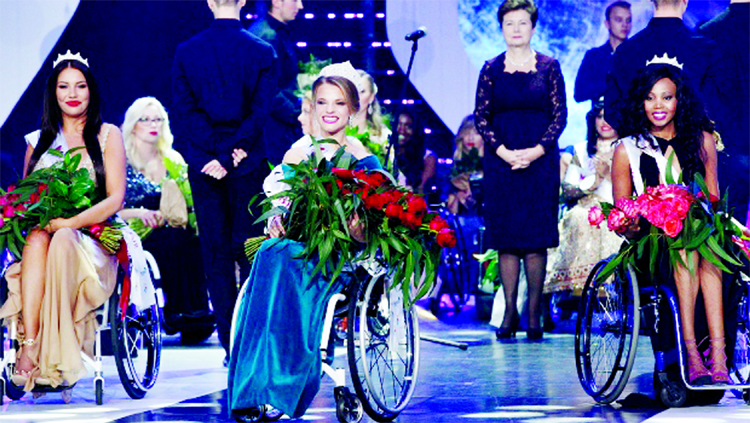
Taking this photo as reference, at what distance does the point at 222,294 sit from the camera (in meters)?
5.92

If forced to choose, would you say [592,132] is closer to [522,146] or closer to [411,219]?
[522,146]

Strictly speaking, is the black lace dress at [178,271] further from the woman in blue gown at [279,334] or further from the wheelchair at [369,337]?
the woman in blue gown at [279,334]

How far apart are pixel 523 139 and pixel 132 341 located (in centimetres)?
277

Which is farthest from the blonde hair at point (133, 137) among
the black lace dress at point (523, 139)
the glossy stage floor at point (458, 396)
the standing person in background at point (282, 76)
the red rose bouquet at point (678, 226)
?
the red rose bouquet at point (678, 226)

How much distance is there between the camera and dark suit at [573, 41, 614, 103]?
880 cm

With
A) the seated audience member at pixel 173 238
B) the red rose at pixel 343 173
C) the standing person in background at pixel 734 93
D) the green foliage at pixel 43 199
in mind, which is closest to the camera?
the red rose at pixel 343 173

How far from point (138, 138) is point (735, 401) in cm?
411

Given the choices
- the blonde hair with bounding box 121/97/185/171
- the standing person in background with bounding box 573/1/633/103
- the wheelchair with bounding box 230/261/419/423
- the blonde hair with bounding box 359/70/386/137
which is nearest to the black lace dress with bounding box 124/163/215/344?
the blonde hair with bounding box 121/97/185/171

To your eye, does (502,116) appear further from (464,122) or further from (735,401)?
(735,401)

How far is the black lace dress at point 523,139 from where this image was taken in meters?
6.95

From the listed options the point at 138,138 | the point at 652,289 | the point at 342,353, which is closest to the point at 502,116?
the point at 342,353

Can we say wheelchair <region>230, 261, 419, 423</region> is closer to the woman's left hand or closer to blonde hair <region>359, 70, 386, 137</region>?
the woman's left hand

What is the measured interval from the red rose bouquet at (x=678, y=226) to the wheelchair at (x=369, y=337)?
0.73 metres

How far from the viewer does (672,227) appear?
173 inches
